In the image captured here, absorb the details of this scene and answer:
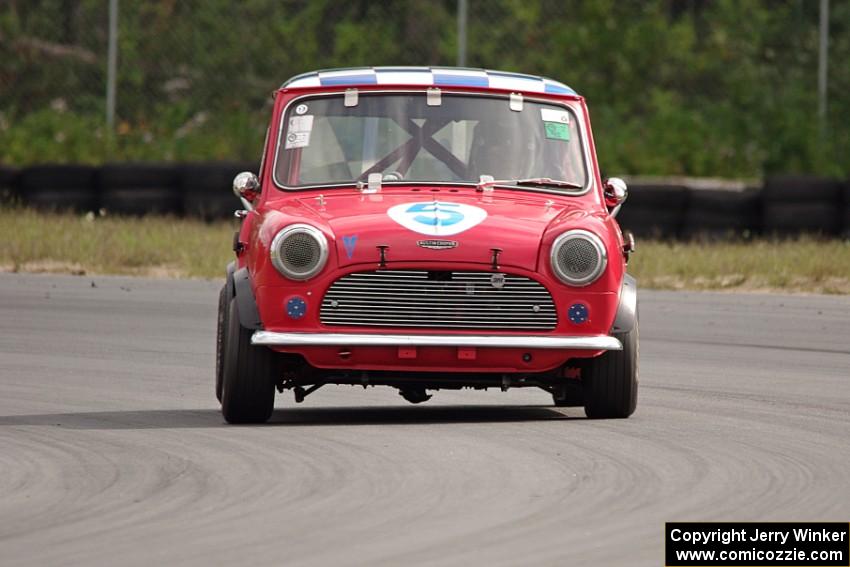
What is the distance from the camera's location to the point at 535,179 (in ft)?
30.9

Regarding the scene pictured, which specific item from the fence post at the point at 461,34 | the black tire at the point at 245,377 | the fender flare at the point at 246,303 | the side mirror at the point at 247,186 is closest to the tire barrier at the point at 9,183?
the fence post at the point at 461,34

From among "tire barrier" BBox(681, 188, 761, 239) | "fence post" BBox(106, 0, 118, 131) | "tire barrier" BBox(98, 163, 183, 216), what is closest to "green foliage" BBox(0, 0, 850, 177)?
"fence post" BBox(106, 0, 118, 131)

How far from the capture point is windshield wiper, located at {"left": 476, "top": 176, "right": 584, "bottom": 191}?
9.29m

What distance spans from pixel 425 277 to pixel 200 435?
1.14m

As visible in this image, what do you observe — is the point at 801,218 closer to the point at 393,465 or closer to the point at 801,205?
the point at 801,205

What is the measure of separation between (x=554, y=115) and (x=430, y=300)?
5.32 ft

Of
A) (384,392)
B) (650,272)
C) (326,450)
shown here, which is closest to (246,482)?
(326,450)

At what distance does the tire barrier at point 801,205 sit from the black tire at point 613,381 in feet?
41.2

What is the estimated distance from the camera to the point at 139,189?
23.0 meters

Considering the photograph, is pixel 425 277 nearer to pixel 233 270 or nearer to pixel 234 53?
pixel 233 270

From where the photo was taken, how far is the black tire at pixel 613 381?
8.72 m

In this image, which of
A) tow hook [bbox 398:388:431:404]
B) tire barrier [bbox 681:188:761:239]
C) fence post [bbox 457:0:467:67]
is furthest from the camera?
fence post [bbox 457:0:467:67]

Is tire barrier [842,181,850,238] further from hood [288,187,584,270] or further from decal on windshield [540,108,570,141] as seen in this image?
hood [288,187,584,270]

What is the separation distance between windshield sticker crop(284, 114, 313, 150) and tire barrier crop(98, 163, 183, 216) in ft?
44.2
